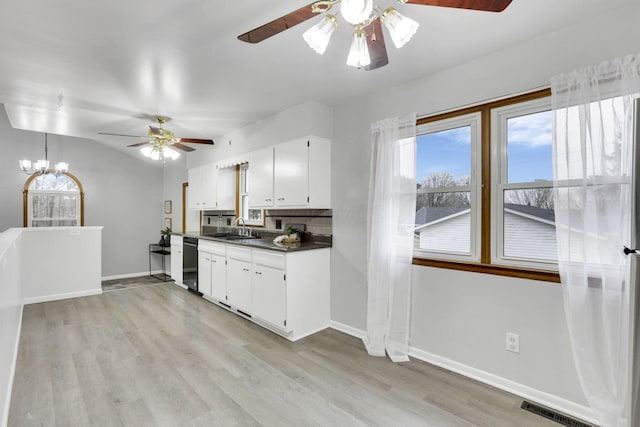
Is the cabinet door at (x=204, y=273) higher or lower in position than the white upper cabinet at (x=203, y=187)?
lower

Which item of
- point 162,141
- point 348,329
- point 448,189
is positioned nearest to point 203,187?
point 162,141

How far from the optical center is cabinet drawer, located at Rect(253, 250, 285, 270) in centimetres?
320

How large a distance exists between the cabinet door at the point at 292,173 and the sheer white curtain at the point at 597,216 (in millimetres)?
2173

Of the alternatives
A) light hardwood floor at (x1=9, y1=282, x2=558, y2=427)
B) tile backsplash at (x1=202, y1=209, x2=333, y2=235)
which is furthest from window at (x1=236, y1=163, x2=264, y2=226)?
light hardwood floor at (x1=9, y1=282, x2=558, y2=427)

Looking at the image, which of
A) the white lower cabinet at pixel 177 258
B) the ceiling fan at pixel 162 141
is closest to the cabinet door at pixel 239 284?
the ceiling fan at pixel 162 141

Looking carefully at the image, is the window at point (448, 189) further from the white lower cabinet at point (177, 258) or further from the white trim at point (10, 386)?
the white lower cabinet at point (177, 258)

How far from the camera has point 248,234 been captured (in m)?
4.68

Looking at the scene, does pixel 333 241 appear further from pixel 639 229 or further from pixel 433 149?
pixel 639 229

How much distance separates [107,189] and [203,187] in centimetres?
238

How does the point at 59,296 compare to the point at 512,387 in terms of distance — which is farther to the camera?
the point at 59,296

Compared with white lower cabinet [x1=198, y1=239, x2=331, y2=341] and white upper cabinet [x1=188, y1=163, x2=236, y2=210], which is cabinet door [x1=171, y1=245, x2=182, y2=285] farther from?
white lower cabinet [x1=198, y1=239, x2=331, y2=341]

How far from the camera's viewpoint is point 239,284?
3.79 metres

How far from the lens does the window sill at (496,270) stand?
211 cm

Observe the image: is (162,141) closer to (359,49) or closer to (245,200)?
(245,200)
